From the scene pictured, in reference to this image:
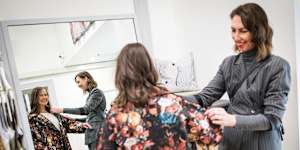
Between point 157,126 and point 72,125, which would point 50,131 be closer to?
point 72,125

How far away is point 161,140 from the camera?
1.01m

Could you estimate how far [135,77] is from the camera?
101cm

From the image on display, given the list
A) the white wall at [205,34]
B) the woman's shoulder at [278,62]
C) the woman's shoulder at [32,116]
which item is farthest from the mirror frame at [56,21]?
the woman's shoulder at [278,62]

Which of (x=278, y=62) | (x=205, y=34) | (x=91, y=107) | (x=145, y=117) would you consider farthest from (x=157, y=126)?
(x=205, y=34)

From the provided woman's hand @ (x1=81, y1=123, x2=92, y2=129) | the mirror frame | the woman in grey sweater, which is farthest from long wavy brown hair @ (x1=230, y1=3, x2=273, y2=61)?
woman's hand @ (x1=81, y1=123, x2=92, y2=129)

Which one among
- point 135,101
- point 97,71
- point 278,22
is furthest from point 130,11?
point 135,101

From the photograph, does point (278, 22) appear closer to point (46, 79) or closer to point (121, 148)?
point (121, 148)

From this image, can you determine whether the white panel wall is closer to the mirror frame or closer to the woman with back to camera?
the mirror frame

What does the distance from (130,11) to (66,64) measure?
657mm

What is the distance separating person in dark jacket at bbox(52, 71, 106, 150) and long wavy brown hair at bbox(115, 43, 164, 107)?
90 cm

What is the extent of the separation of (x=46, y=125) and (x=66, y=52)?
51 centimetres

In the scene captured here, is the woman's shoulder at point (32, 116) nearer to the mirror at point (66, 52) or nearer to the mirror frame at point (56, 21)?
the mirror at point (66, 52)

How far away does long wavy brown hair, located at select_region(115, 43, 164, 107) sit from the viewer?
1002mm

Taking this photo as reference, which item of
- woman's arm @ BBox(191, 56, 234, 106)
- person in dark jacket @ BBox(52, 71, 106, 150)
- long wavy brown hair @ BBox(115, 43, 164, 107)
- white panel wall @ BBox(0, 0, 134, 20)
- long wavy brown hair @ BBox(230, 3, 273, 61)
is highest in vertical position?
white panel wall @ BBox(0, 0, 134, 20)
